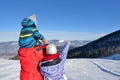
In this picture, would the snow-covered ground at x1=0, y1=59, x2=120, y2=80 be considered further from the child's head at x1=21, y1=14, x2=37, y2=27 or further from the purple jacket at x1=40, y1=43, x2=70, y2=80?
the child's head at x1=21, y1=14, x2=37, y2=27

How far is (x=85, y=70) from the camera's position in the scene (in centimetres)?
891

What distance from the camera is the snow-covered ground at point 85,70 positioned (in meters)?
8.06

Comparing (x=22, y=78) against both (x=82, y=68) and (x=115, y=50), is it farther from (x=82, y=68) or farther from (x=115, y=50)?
(x=115, y=50)

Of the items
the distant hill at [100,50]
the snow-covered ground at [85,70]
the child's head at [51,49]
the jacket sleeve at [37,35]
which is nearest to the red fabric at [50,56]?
the child's head at [51,49]

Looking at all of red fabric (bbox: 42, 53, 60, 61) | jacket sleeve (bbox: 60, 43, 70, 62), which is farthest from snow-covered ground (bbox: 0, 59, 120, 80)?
red fabric (bbox: 42, 53, 60, 61)

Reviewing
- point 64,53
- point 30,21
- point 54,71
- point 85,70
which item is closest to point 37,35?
point 30,21

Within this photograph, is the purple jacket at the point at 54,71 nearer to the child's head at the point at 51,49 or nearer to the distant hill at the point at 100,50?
the child's head at the point at 51,49

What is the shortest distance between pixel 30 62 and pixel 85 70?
443cm

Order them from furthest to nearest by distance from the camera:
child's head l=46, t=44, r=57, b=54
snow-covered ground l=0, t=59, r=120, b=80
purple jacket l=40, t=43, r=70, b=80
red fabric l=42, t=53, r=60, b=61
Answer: snow-covered ground l=0, t=59, r=120, b=80, purple jacket l=40, t=43, r=70, b=80, red fabric l=42, t=53, r=60, b=61, child's head l=46, t=44, r=57, b=54

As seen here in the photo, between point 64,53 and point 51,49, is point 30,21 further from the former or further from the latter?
point 64,53

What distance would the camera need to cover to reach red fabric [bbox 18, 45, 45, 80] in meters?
4.67

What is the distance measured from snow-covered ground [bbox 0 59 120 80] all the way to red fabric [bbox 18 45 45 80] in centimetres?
339

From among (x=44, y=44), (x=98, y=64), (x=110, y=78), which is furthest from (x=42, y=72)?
(x=98, y=64)

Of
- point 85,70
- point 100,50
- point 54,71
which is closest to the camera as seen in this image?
point 54,71
